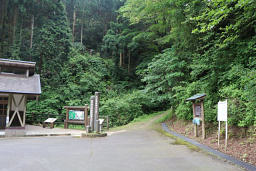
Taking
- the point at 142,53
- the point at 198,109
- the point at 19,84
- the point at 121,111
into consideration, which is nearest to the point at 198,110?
the point at 198,109

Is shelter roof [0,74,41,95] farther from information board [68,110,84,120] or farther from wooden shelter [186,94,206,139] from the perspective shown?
wooden shelter [186,94,206,139]

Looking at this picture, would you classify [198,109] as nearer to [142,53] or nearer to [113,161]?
[113,161]

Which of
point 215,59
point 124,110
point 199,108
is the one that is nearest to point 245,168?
point 199,108

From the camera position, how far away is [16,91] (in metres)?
9.86

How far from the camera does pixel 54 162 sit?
179 inches

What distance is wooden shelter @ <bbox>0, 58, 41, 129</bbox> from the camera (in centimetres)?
1014

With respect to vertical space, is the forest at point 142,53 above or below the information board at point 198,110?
above

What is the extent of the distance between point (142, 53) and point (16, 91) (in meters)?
17.4

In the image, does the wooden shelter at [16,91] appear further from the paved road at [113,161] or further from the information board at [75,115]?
the paved road at [113,161]

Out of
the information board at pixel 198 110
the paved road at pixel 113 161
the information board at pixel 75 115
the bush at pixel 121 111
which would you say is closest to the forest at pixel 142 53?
the bush at pixel 121 111

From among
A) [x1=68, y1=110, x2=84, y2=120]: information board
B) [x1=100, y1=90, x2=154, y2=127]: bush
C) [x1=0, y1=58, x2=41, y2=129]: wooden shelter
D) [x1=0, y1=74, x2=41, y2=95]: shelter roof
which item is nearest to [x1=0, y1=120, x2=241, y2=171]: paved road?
[x1=0, y1=74, x2=41, y2=95]: shelter roof

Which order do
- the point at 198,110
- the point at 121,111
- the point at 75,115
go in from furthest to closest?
the point at 121,111
the point at 75,115
the point at 198,110

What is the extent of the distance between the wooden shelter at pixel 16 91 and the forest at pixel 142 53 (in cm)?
492

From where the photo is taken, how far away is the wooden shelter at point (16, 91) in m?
10.1
